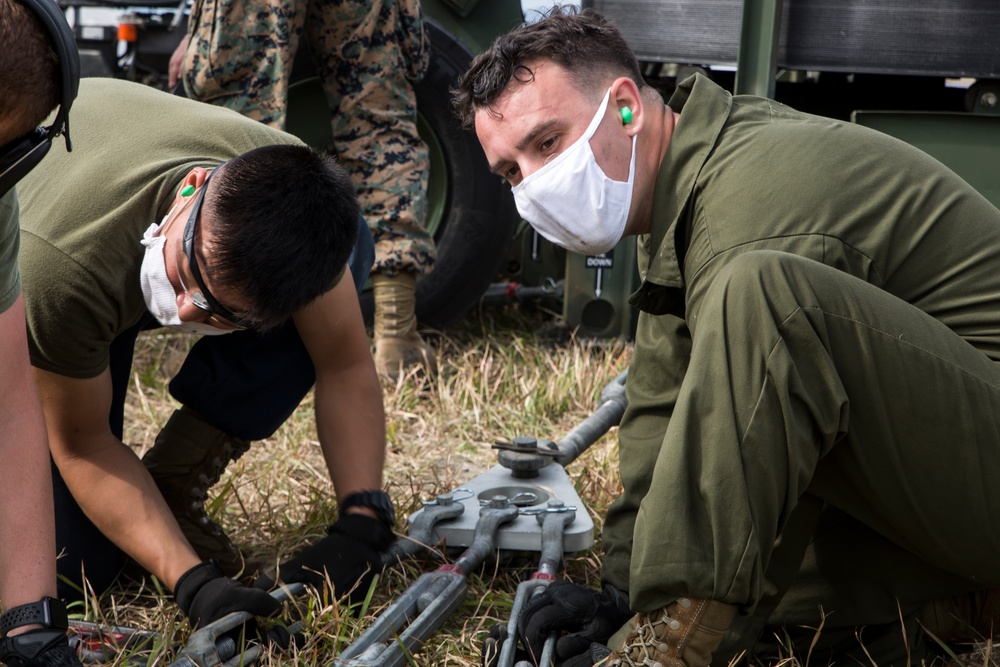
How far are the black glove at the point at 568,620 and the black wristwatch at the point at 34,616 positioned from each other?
848 mm

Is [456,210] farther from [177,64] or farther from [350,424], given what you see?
[350,424]

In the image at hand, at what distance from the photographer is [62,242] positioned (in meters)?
2.24

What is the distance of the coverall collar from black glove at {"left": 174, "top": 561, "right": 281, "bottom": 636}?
947 millimetres

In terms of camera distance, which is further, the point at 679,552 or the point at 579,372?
the point at 579,372

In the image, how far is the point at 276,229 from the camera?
7.04 feet

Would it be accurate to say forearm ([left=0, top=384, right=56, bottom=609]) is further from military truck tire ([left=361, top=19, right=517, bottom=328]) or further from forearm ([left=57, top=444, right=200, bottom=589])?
military truck tire ([left=361, top=19, right=517, bottom=328])

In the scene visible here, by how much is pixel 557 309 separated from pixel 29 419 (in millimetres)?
3329

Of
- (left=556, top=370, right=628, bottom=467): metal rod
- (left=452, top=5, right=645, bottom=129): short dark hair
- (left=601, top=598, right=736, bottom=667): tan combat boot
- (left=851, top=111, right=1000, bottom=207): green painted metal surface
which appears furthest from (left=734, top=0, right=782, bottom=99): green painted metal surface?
(left=601, top=598, right=736, bottom=667): tan combat boot

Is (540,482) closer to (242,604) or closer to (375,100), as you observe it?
(242,604)

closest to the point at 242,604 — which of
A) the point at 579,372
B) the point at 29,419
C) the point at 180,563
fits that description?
the point at 180,563

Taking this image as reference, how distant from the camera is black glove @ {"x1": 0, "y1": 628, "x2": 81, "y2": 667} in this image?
1.85 metres

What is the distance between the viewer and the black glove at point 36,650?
73.0 inches

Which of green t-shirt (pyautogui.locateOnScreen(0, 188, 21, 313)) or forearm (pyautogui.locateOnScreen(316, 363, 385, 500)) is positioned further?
forearm (pyautogui.locateOnScreen(316, 363, 385, 500))

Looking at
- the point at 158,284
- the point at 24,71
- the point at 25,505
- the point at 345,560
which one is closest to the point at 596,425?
the point at 345,560
